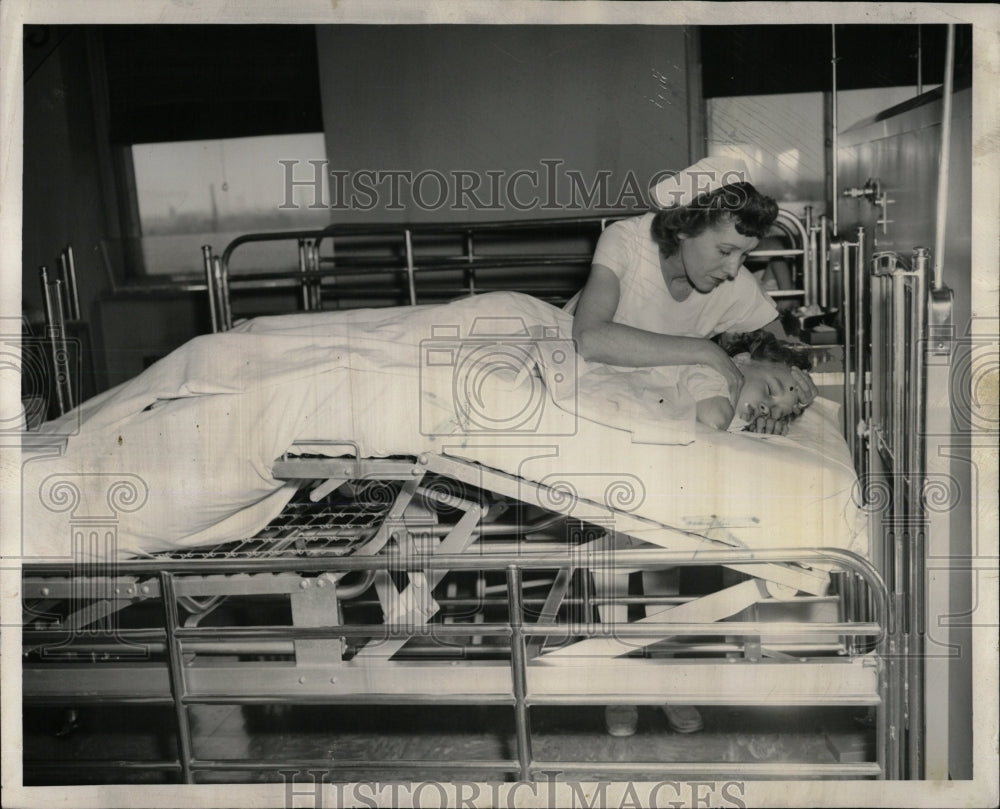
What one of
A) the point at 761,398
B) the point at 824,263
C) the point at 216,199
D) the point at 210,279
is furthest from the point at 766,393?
the point at 216,199

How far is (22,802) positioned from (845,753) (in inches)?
67.1

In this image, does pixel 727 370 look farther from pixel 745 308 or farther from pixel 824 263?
pixel 824 263

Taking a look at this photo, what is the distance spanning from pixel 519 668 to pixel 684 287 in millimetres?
1059

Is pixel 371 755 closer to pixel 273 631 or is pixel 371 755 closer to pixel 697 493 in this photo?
pixel 273 631

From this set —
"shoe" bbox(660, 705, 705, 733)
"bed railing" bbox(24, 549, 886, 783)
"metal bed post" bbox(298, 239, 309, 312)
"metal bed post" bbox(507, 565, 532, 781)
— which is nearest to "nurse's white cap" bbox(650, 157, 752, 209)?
"bed railing" bbox(24, 549, 886, 783)

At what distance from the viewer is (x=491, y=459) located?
186cm

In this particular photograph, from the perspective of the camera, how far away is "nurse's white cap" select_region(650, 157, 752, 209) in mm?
2057

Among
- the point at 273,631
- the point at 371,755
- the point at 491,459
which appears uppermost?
the point at 491,459

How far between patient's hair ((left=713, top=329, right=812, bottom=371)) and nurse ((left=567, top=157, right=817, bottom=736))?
0.17 ft

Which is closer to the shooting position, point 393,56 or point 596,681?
point 596,681

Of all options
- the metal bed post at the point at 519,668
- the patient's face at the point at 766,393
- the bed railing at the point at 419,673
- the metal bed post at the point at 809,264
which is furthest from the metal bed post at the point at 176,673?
the metal bed post at the point at 809,264

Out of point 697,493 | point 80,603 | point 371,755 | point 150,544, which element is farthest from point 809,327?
point 80,603

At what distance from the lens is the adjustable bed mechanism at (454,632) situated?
1.71m

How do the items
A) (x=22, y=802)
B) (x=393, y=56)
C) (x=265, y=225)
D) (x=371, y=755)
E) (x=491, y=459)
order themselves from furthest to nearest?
1. (x=265, y=225)
2. (x=393, y=56)
3. (x=371, y=755)
4. (x=491, y=459)
5. (x=22, y=802)
